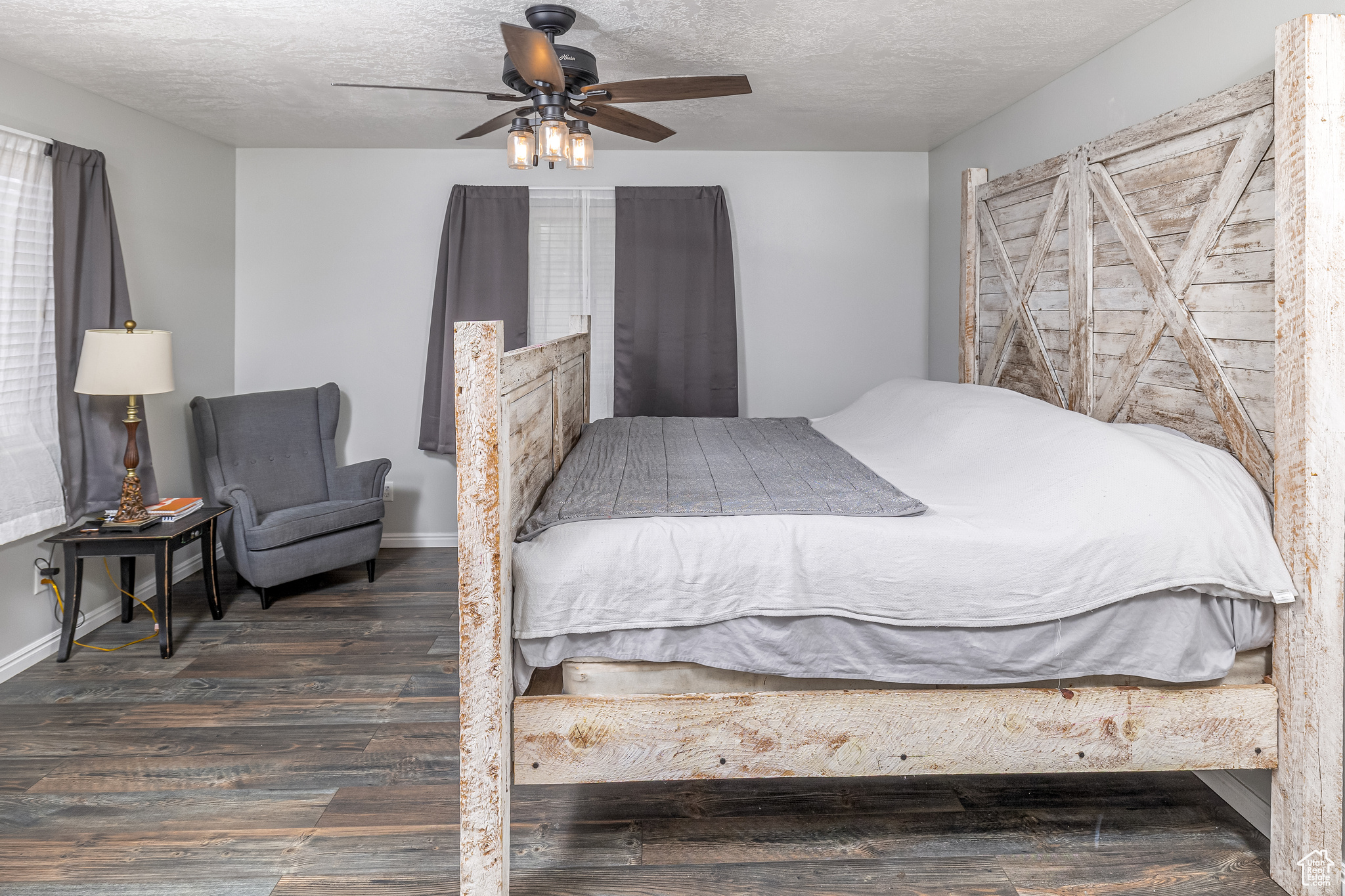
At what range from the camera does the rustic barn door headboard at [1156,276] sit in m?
1.99

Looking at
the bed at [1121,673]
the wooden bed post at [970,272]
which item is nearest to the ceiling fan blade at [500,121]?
the bed at [1121,673]

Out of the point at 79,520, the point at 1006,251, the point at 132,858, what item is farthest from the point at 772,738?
the point at 79,520

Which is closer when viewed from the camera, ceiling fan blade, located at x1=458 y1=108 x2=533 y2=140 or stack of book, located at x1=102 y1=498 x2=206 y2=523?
ceiling fan blade, located at x1=458 y1=108 x2=533 y2=140

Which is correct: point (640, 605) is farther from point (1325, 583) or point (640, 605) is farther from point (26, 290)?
point (26, 290)

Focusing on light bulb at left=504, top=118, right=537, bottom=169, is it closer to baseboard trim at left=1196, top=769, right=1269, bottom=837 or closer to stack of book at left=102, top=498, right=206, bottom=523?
stack of book at left=102, top=498, right=206, bottom=523

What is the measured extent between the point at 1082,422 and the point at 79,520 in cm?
371

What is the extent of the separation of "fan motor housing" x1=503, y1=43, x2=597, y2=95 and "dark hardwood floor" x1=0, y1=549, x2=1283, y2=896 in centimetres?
200

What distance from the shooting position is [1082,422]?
2.11 metres

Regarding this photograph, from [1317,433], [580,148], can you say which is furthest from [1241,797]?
[580,148]

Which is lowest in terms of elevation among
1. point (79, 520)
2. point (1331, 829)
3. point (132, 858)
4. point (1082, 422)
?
point (132, 858)

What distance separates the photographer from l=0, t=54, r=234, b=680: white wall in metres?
3.04

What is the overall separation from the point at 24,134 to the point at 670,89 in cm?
245

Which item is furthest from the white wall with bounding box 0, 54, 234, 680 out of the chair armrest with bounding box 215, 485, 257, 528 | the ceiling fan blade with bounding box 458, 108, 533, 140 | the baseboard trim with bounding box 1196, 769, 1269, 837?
the baseboard trim with bounding box 1196, 769, 1269, 837

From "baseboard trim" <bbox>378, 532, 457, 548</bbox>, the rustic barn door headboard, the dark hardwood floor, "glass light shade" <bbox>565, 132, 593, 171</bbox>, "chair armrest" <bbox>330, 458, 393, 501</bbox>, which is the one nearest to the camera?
the dark hardwood floor
